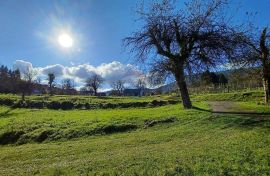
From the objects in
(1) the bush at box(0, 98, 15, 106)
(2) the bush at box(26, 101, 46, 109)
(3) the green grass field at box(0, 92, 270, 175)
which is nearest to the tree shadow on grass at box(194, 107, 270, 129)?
(3) the green grass field at box(0, 92, 270, 175)

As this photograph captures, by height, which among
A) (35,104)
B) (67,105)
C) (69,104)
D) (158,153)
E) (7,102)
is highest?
(7,102)

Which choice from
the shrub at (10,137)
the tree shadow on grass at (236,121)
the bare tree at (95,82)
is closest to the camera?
the tree shadow on grass at (236,121)

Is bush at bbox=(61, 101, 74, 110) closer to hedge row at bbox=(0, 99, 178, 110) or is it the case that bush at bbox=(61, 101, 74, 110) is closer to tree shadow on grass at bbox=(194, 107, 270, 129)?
hedge row at bbox=(0, 99, 178, 110)

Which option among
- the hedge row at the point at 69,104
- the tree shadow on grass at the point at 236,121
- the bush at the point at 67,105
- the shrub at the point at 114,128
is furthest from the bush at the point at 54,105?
the tree shadow on grass at the point at 236,121

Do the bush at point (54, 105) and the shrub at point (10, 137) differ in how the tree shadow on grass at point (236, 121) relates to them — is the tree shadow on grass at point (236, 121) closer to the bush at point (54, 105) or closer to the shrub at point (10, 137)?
the shrub at point (10, 137)

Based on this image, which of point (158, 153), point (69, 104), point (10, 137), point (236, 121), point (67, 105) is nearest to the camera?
point (158, 153)

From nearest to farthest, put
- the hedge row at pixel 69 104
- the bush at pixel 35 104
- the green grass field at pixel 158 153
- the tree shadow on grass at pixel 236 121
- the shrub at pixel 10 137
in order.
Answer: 1. the green grass field at pixel 158 153
2. the tree shadow on grass at pixel 236 121
3. the shrub at pixel 10 137
4. the hedge row at pixel 69 104
5. the bush at pixel 35 104

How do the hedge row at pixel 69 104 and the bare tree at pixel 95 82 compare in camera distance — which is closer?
the hedge row at pixel 69 104

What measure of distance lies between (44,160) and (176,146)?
5.92m

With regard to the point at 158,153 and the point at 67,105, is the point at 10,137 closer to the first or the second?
the point at 158,153

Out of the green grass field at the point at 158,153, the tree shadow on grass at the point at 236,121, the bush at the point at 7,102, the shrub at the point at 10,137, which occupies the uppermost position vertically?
the bush at the point at 7,102

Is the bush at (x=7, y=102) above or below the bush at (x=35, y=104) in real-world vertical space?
above

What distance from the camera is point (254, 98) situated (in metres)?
54.1

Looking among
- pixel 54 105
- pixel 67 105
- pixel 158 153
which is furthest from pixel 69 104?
pixel 158 153
